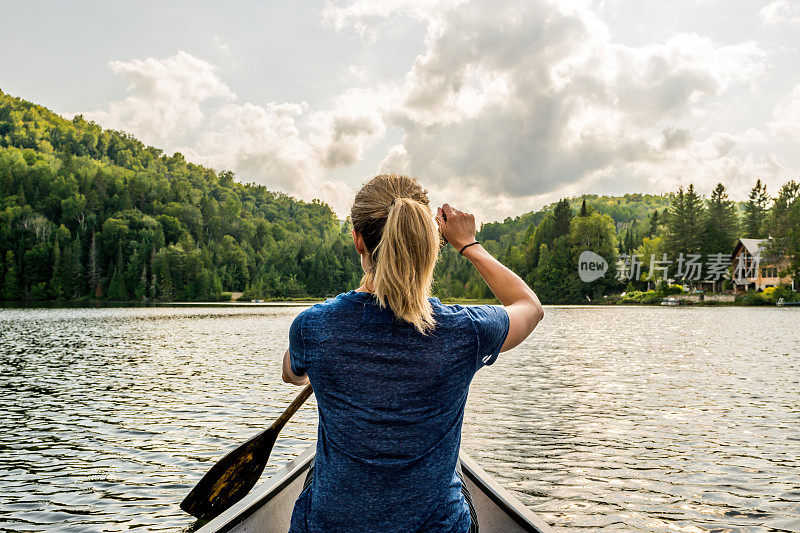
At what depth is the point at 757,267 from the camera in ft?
284

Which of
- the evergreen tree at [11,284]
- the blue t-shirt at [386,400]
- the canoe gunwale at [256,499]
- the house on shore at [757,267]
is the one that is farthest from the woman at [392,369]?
the evergreen tree at [11,284]

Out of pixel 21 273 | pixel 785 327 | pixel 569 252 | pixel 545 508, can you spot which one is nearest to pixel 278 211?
pixel 21 273

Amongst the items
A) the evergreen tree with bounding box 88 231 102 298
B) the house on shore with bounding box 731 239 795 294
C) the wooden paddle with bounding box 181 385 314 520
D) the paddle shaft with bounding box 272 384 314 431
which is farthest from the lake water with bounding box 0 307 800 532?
the evergreen tree with bounding box 88 231 102 298

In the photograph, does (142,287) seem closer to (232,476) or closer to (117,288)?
(117,288)

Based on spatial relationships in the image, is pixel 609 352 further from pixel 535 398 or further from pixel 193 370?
pixel 193 370

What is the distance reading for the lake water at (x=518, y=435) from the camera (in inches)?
268

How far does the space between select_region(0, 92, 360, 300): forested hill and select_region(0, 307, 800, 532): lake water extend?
→ 8348 centimetres

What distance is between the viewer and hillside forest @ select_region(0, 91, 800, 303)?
94250 millimetres

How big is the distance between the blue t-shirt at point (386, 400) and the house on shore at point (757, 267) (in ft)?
309

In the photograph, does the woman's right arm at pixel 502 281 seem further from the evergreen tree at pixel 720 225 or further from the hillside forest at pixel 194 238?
the evergreen tree at pixel 720 225

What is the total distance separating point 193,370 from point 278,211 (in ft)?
526

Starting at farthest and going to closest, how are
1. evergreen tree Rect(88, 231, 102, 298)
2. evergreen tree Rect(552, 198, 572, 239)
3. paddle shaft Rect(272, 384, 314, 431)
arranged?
evergreen tree Rect(88, 231, 102, 298)
evergreen tree Rect(552, 198, 572, 239)
paddle shaft Rect(272, 384, 314, 431)

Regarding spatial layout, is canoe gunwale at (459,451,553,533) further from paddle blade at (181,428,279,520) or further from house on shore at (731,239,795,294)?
house on shore at (731,239,795,294)

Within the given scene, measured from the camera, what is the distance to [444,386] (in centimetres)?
210
